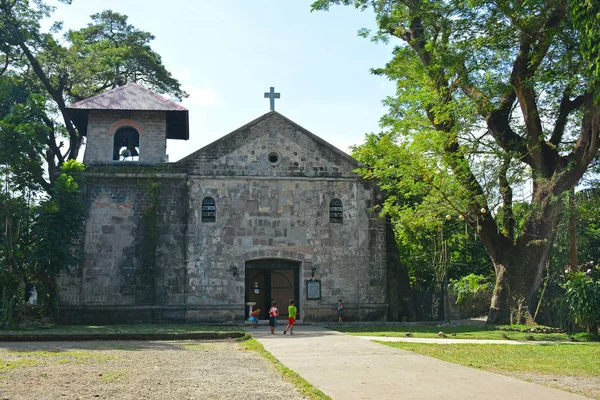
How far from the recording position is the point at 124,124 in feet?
79.0

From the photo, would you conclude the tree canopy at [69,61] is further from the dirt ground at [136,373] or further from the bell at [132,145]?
the dirt ground at [136,373]

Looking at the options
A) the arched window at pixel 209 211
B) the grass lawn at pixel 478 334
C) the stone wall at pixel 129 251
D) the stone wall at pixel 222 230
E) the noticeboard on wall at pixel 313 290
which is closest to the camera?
the grass lawn at pixel 478 334

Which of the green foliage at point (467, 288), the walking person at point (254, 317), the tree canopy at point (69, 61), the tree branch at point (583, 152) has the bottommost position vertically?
the walking person at point (254, 317)

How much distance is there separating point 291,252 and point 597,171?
10.8 m

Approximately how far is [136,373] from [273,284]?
1424cm

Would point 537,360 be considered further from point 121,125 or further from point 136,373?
point 121,125

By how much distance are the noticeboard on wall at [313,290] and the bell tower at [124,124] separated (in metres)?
7.34

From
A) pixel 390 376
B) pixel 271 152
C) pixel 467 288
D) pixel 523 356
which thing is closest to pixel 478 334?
pixel 523 356

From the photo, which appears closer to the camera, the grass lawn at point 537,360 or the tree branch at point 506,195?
the grass lawn at point 537,360

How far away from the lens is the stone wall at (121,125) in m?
23.7

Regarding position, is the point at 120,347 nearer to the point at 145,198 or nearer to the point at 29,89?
the point at 145,198

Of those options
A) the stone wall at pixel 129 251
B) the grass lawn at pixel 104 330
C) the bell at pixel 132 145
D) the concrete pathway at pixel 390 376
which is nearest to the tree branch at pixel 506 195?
the concrete pathway at pixel 390 376

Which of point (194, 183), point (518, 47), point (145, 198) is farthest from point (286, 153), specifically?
point (518, 47)

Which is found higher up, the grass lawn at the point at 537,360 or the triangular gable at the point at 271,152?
the triangular gable at the point at 271,152
